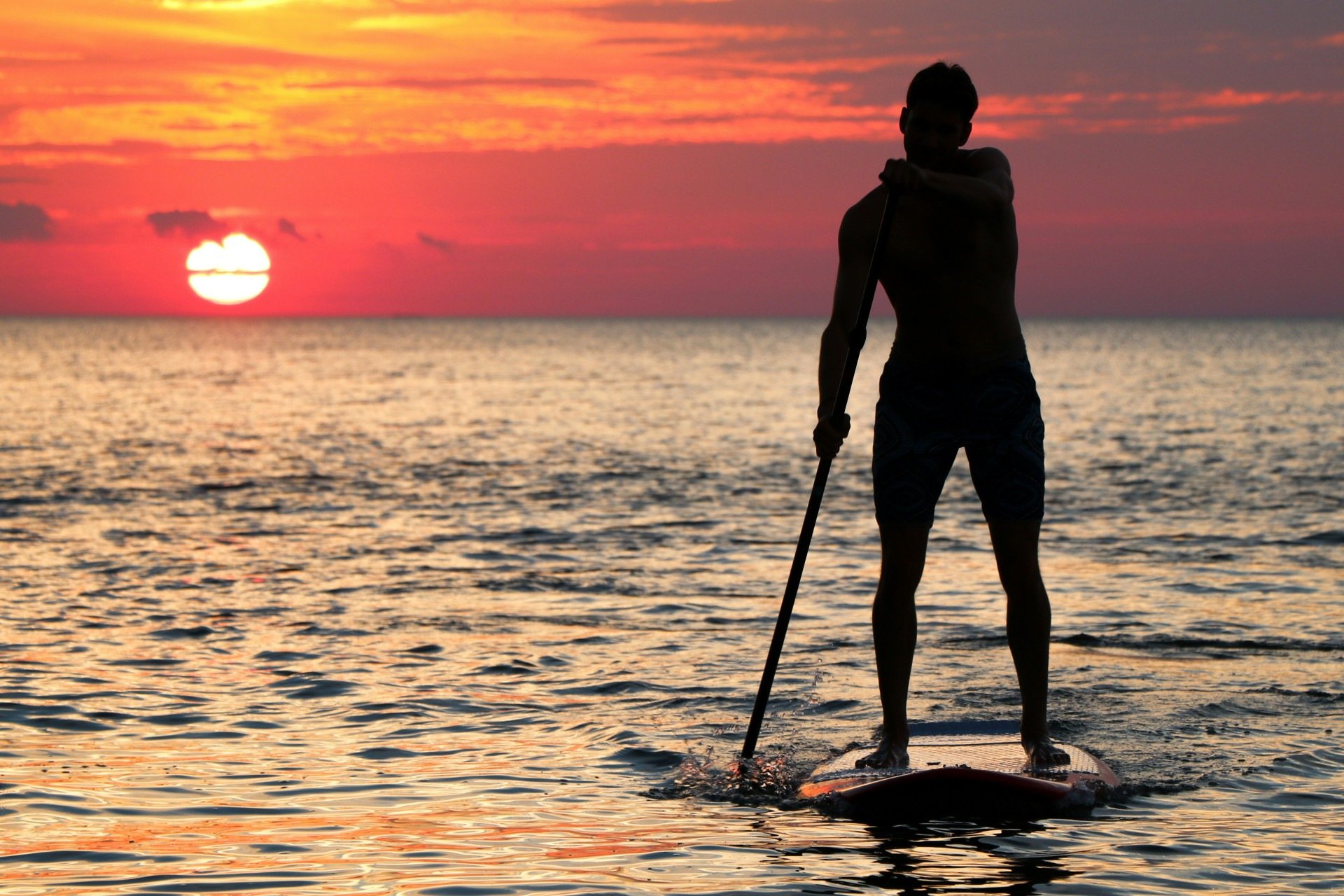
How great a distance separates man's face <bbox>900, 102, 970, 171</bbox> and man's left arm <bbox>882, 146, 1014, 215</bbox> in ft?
0.18

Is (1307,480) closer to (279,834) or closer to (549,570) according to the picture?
(549,570)

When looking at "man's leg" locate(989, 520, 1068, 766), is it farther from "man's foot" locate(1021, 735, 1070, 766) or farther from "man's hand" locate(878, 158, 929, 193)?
"man's hand" locate(878, 158, 929, 193)

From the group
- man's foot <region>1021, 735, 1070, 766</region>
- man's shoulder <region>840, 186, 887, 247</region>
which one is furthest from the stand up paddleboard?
man's shoulder <region>840, 186, 887, 247</region>

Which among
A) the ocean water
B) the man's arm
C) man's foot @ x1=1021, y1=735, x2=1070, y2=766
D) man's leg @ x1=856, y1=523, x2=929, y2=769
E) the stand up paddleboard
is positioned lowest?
the ocean water

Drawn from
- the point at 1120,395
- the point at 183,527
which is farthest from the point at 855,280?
the point at 1120,395

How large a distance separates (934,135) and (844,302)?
27.6 inches

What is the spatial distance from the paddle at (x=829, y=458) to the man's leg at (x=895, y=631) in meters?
0.32

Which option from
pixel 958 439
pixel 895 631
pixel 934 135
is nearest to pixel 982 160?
pixel 934 135

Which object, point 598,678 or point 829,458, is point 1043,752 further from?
point 598,678

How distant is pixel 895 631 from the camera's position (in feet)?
19.2

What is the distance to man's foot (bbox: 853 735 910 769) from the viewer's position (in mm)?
5809

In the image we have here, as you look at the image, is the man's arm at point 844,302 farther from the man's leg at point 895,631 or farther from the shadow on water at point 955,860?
the shadow on water at point 955,860

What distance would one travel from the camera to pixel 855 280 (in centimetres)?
568

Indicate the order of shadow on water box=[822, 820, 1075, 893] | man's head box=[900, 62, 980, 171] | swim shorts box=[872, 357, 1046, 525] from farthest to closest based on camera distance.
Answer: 1. swim shorts box=[872, 357, 1046, 525]
2. man's head box=[900, 62, 980, 171]
3. shadow on water box=[822, 820, 1075, 893]
